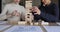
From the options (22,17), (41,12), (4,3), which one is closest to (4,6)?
(4,3)

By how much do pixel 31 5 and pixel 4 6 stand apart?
22 cm

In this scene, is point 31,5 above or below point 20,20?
above

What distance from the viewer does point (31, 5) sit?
114cm

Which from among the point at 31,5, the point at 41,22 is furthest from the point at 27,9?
the point at 41,22

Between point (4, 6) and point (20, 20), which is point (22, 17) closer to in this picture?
point (20, 20)

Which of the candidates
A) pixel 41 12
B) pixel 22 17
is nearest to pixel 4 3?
pixel 22 17

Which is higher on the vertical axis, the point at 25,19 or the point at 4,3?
the point at 4,3

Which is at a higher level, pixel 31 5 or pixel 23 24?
pixel 31 5

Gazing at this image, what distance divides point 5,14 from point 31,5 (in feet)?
0.73

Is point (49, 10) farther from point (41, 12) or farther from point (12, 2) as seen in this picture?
point (12, 2)

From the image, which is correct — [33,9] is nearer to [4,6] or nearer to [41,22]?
[41,22]

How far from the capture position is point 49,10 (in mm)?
1156

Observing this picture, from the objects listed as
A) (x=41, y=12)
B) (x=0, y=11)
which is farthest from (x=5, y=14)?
(x=41, y=12)

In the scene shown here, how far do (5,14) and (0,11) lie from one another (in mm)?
49
